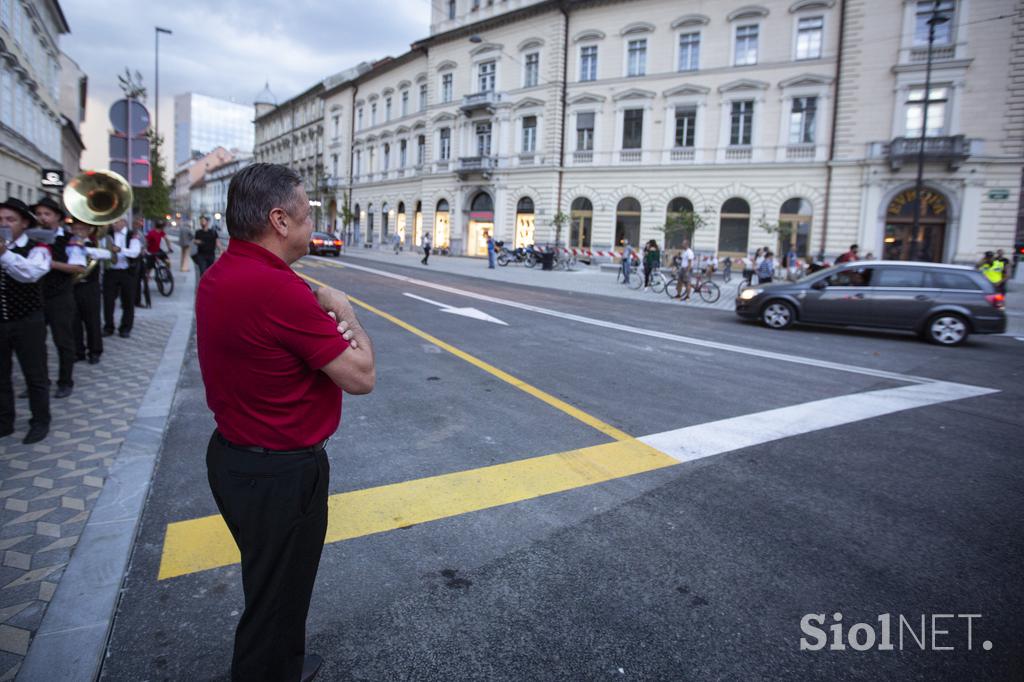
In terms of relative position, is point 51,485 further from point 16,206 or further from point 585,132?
point 585,132

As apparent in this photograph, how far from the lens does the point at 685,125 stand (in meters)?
34.0

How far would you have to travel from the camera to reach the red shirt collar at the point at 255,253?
69.7 inches

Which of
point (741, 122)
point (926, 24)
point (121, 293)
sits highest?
point (926, 24)

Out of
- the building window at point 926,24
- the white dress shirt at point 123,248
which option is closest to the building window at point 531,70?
the building window at point 926,24

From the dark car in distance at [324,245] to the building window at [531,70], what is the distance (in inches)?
660

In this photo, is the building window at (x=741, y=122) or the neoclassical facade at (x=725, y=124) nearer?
the neoclassical facade at (x=725, y=124)

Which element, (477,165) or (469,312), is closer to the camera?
(469,312)

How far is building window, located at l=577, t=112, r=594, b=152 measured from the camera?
37.1m

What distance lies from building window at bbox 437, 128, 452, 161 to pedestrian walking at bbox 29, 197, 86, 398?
4137 centimetres

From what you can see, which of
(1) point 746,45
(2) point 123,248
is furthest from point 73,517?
(1) point 746,45

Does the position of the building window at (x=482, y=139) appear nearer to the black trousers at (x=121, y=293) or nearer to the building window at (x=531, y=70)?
the building window at (x=531, y=70)

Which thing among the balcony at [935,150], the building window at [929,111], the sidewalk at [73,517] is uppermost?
the building window at [929,111]

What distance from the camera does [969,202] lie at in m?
27.4

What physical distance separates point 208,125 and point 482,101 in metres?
137
